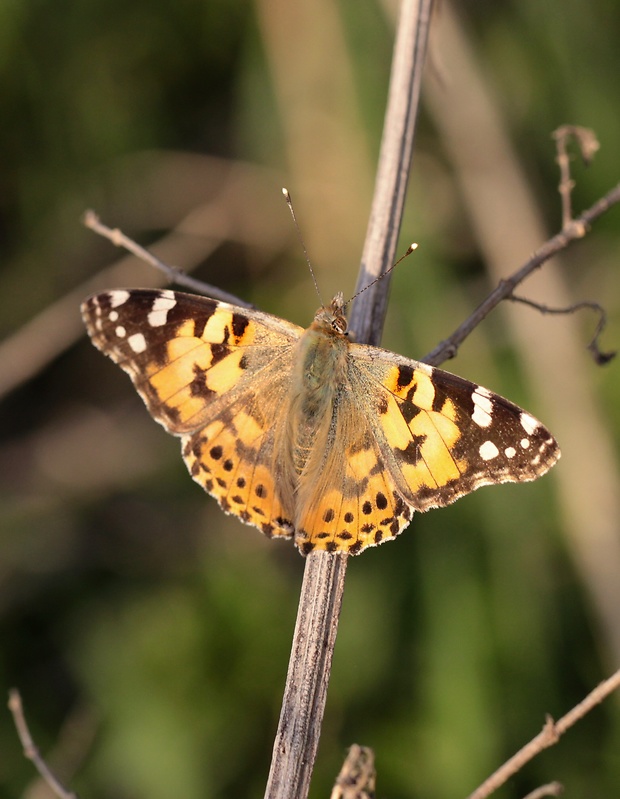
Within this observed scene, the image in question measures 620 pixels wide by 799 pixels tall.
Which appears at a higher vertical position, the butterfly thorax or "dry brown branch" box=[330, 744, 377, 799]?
the butterfly thorax

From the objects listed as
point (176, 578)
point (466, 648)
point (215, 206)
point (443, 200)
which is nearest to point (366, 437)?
point (466, 648)

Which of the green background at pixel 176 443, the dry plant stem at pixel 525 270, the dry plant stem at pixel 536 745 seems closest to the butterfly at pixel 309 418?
the dry plant stem at pixel 525 270

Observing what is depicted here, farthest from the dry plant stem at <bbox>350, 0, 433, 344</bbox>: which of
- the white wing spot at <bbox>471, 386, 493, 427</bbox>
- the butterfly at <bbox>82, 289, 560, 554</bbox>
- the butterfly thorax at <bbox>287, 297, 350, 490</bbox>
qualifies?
the white wing spot at <bbox>471, 386, 493, 427</bbox>

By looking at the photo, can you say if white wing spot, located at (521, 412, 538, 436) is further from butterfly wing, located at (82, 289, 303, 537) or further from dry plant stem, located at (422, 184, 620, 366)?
butterfly wing, located at (82, 289, 303, 537)

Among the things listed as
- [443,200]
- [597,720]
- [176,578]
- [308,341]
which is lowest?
[597,720]

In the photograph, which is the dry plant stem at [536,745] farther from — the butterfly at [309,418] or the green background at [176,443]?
the green background at [176,443]

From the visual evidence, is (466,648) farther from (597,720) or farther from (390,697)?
(597,720)

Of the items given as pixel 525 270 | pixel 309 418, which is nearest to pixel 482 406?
pixel 525 270
